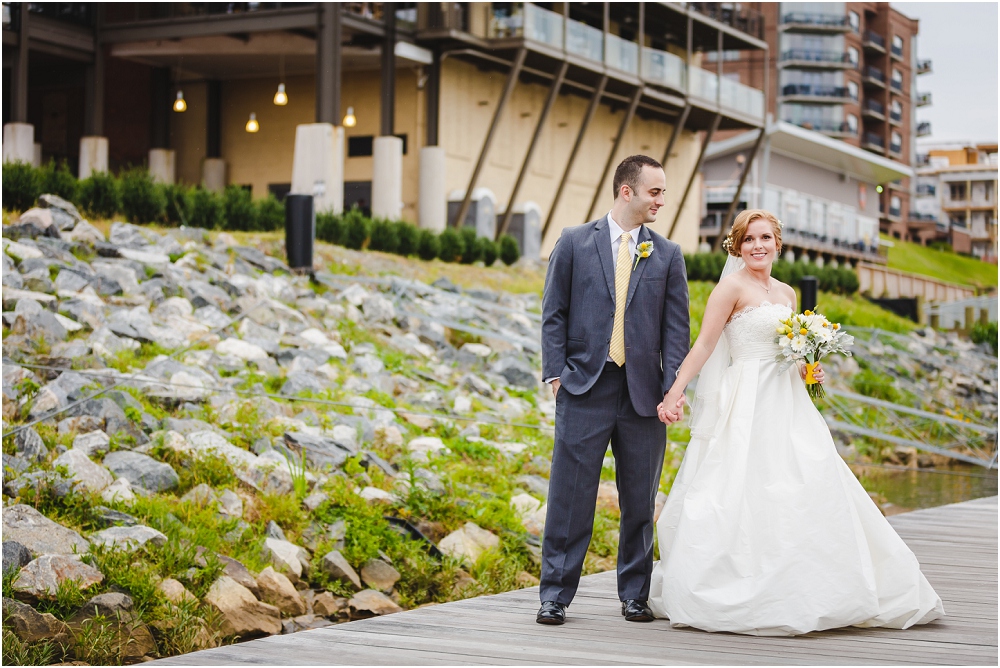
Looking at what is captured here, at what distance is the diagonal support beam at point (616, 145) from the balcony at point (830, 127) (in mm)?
42464

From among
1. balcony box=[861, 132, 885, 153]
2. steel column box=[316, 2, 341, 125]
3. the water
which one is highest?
balcony box=[861, 132, 885, 153]

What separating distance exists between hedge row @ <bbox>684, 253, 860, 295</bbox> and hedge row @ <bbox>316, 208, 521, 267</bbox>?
7372 millimetres

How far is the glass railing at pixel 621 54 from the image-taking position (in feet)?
94.8

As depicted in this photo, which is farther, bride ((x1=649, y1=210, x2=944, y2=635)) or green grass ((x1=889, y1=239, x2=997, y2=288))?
green grass ((x1=889, y1=239, x2=997, y2=288))

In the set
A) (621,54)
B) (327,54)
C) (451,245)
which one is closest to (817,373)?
(451,245)

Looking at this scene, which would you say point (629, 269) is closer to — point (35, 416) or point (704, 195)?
point (35, 416)

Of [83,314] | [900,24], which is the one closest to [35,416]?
[83,314]

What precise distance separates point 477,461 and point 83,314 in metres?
4.10

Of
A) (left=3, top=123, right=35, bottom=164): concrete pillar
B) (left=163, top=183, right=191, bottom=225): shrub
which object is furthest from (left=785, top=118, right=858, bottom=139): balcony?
(left=163, top=183, right=191, bottom=225): shrub

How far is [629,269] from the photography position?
5.29 meters

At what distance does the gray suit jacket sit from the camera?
5.20m

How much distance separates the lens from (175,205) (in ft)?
58.0

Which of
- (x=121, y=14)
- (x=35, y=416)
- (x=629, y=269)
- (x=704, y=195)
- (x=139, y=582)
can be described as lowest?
(x=139, y=582)

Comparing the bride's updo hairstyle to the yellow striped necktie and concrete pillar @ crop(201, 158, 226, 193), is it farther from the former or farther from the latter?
concrete pillar @ crop(201, 158, 226, 193)
